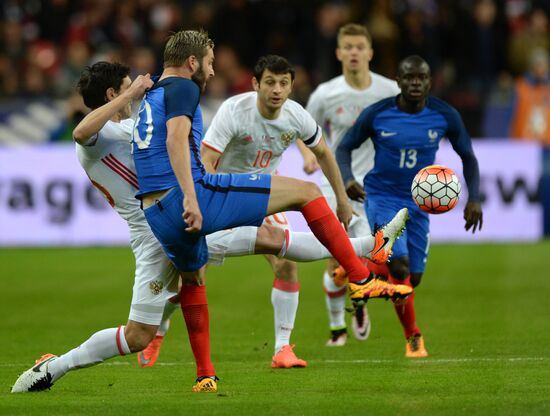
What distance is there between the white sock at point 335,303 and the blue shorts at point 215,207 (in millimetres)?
3562

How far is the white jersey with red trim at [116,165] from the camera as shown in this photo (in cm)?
784

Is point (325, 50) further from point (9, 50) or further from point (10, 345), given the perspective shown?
point (10, 345)

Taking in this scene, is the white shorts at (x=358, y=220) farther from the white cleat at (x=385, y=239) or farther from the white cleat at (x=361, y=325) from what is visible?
the white cleat at (x=385, y=239)

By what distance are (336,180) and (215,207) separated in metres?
1.47

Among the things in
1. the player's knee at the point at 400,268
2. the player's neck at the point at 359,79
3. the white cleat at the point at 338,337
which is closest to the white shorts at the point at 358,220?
the white cleat at the point at 338,337

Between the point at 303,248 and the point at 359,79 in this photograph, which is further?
the point at 359,79

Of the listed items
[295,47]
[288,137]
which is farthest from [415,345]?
[295,47]

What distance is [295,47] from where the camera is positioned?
21.0m

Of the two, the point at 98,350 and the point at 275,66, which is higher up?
the point at 275,66

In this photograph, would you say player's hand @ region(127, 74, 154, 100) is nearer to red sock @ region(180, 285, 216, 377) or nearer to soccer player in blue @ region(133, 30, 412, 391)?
soccer player in blue @ region(133, 30, 412, 391)

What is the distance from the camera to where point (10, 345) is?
34.9 feet

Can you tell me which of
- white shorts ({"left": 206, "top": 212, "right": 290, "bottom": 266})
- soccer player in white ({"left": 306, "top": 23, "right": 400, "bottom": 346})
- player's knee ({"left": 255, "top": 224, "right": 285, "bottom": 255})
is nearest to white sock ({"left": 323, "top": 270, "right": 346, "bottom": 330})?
soccer player in white ({"left": 306, "top": 23, "right": 400, "bottom": 346})

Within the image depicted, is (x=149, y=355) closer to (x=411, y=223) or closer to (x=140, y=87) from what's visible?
(x=411, y=223)

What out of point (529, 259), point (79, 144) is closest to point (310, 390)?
point (79, 144)
